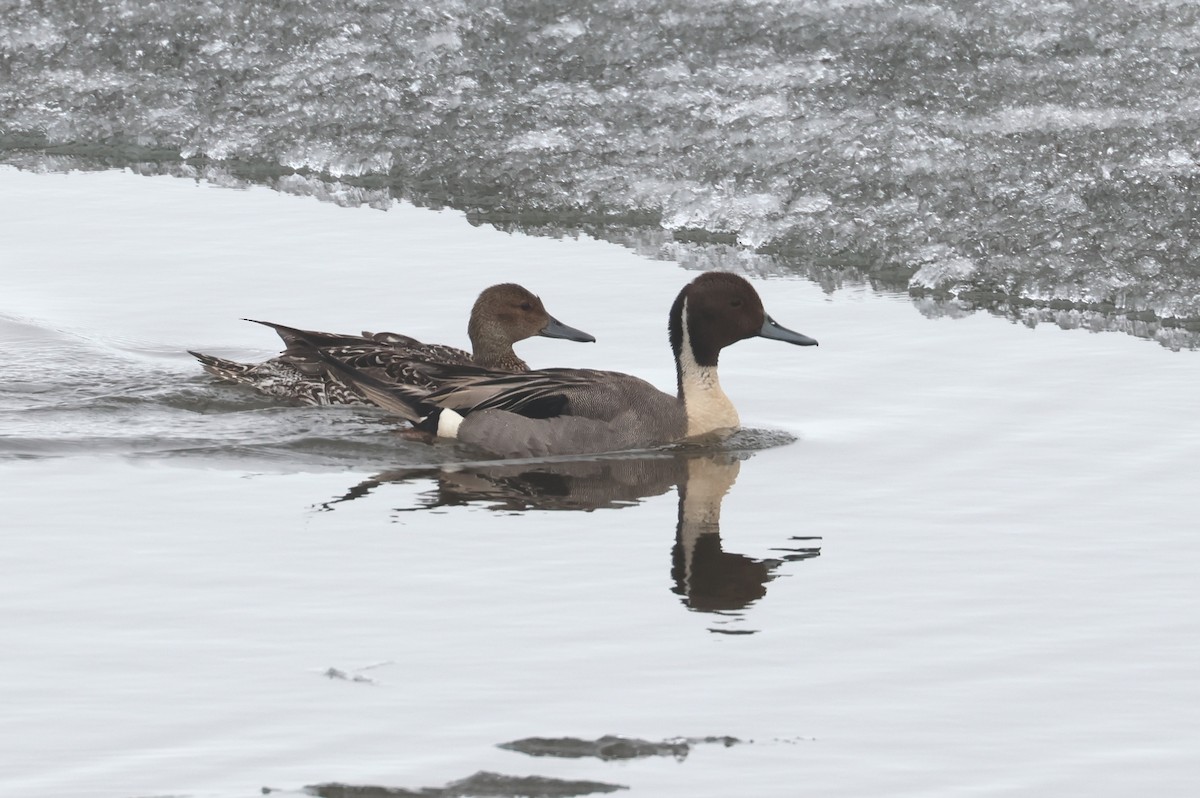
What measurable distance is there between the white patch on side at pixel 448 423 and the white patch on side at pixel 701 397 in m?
1.02

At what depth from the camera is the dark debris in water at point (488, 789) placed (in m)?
4.64

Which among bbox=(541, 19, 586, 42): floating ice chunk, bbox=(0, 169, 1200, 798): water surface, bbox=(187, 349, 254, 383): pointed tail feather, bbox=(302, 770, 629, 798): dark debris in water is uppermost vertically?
bbox=(541, 19, 586, 42): floating ice chunk

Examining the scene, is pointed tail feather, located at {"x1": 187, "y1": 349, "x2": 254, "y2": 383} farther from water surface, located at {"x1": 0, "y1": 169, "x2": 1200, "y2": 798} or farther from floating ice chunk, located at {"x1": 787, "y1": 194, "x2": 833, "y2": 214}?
floating ice chunk, located at {"x1": 787, "y1": 194, "x2": 833, "y2": 214}

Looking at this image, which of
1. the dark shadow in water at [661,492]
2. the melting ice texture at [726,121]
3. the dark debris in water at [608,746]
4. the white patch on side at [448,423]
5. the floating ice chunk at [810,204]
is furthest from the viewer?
the floating ice chunk at [810,204]

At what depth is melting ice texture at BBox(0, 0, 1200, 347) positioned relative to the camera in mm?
11547

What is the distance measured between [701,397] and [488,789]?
458 cm

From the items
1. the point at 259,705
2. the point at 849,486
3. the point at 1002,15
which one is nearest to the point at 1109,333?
the point at 849,486

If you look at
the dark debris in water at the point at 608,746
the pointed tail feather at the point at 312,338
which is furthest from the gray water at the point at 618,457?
the pointed tail feather at the point at 312,338

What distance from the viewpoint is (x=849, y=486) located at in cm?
770

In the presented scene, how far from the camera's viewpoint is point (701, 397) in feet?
29.9

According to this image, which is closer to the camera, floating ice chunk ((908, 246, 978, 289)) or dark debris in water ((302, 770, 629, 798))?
dark debris in water ((302, 770, 629, 798))

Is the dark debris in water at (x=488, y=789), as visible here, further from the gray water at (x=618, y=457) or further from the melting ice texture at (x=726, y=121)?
the melting ice texture at (x=726, y=121)

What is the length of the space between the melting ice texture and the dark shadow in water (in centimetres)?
273

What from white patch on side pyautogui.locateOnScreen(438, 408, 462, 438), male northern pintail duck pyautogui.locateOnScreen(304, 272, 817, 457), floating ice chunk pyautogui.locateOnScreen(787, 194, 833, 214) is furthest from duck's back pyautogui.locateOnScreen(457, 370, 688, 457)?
floating ice chunk pyautogui.locateOnScreen(787, 194, 833, 214)
